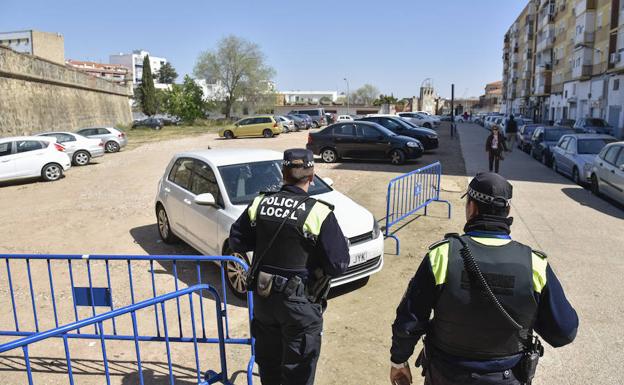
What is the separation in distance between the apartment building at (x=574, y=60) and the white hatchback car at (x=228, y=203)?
1260 inches

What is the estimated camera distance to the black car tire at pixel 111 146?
78.3 ft

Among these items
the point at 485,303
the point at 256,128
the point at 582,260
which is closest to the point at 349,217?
the point at 485,303

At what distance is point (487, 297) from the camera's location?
81.0 inches

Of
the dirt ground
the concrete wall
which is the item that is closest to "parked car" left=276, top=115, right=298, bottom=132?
the concrete wall

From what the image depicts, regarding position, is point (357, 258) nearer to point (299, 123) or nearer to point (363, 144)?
point (363, 144)

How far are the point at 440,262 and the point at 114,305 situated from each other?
449 centimetres

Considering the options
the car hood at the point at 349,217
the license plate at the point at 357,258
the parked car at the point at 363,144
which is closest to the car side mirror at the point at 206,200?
the car hood at the point at 349,217

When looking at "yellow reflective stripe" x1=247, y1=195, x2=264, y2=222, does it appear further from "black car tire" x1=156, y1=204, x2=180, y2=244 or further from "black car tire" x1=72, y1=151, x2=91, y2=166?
"black car tire" x1=72, y1=151, x2=91, y2=166

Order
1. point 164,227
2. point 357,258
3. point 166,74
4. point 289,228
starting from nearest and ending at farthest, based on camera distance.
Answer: point 289,228 → point 357,258 → point 164,227 → point 166,74

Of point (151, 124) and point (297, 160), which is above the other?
point (297, 160)

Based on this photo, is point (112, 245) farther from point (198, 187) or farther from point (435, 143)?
point (435, 143)

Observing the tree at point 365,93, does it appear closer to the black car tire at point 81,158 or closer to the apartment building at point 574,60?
the apartment building at point 574,60

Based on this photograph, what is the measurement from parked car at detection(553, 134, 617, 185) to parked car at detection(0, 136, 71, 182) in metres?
15.8

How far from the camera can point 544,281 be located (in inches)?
82.9
